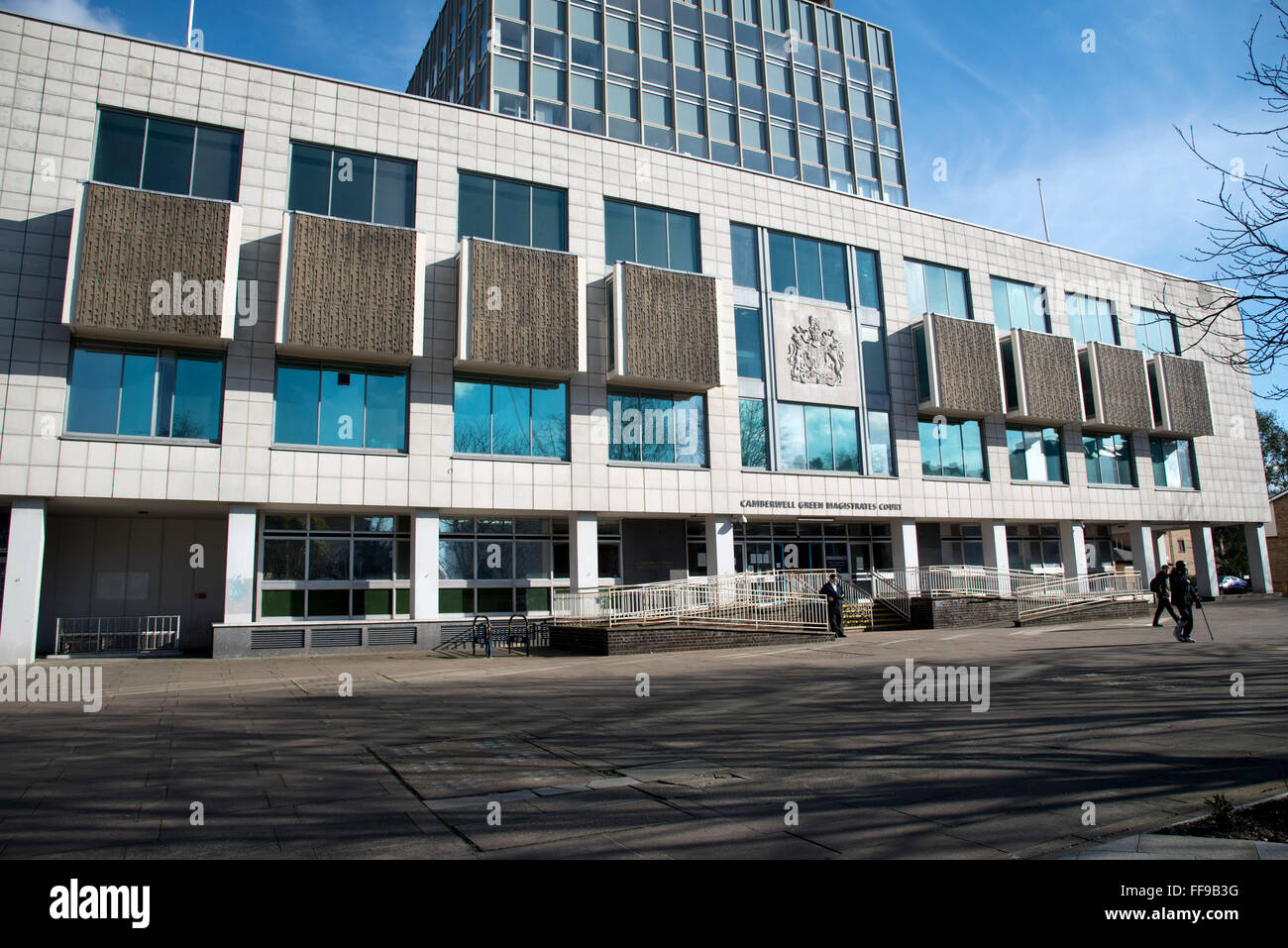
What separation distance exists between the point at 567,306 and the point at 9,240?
14.5 meters

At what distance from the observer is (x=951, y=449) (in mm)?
32875

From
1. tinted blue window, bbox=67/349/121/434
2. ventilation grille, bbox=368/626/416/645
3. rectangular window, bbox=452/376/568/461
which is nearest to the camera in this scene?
tinted blue window, bbox=67/349/121/434

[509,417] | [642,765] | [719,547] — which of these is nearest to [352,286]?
[509,417]

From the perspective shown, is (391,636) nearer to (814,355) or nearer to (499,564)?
(499,564)

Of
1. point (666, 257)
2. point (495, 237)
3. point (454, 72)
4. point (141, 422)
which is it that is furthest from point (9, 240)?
point (454, 72)

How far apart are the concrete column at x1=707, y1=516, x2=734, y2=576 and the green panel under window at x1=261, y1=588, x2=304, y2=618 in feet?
43.1

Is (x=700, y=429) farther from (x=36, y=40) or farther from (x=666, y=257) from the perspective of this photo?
(x=36, y=40)

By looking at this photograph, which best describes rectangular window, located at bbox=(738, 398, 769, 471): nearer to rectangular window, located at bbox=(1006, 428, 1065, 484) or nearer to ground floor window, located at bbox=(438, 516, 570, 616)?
ground floor window, located at bbox=(438, 516, 570, 616)

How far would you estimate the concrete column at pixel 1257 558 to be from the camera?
1626 inches

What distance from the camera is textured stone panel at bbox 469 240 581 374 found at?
23.5 meters

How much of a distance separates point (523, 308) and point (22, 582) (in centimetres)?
1470

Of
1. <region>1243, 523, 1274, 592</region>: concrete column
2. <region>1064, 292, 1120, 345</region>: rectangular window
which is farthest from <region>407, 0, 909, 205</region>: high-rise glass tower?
<region>1243, 523, 1274, 592</region>: concrete column

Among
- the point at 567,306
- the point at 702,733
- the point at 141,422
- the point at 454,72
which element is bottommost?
the point at 702,733
